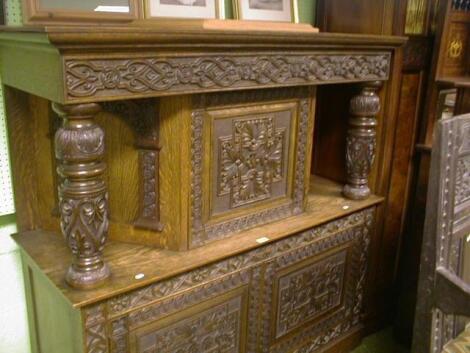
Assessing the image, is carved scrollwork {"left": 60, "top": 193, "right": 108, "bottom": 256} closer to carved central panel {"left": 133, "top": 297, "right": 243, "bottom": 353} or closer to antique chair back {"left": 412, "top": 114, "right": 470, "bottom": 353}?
carved central panel {"left": 133, "top": 297, "right": 243, "bottom": 353}

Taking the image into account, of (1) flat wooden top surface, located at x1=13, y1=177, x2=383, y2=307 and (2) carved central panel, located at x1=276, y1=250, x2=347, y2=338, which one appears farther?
(2) carved central panel, located at x1=276, y1=250, x2=347, y2=338

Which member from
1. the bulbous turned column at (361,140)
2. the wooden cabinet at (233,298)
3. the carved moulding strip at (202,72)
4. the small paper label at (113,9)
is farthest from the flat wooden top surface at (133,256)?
the small paper label at (113,9)

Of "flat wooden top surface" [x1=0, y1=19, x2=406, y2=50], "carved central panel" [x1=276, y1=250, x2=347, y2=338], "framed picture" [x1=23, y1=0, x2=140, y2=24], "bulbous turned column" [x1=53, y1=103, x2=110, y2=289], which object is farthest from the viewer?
"carved central panel" [x1=276, y1=250, x2=347, y2=338]

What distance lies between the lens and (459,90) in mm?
1994

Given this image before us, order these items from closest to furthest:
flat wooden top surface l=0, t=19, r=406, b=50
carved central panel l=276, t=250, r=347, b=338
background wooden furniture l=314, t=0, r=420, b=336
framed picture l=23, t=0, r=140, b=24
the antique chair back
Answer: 1. flat wooden top surface l=0, t=19, r=406, b=50
2. the antique chair back
3. framed picture l=23, t=0, r=140, b=24
4. carved central panel l=276, t=250, r=347, b=338
5. background wooden furniture l=314, t=0, r=420, b=336

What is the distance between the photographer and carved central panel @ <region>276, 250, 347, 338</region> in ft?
5.89

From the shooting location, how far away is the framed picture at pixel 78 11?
1371mm

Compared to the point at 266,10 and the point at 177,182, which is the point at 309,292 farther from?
the point at 266,10

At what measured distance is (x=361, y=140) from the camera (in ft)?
6.37

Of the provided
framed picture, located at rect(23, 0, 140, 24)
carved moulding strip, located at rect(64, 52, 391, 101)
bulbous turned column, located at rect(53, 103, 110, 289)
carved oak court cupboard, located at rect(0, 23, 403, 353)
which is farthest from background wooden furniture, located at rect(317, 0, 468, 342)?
bulbous turned column, located at rect(53, 103, 110, 289)

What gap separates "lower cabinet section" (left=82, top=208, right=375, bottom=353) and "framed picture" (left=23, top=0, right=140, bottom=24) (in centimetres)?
81

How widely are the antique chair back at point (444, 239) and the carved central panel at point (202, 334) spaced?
1.90 ft

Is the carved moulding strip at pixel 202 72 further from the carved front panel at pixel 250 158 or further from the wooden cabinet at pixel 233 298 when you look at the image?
the wooden cabinet at pixel 233 298

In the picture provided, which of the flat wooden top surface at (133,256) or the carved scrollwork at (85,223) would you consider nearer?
the carved scrollwork at (85,223)
